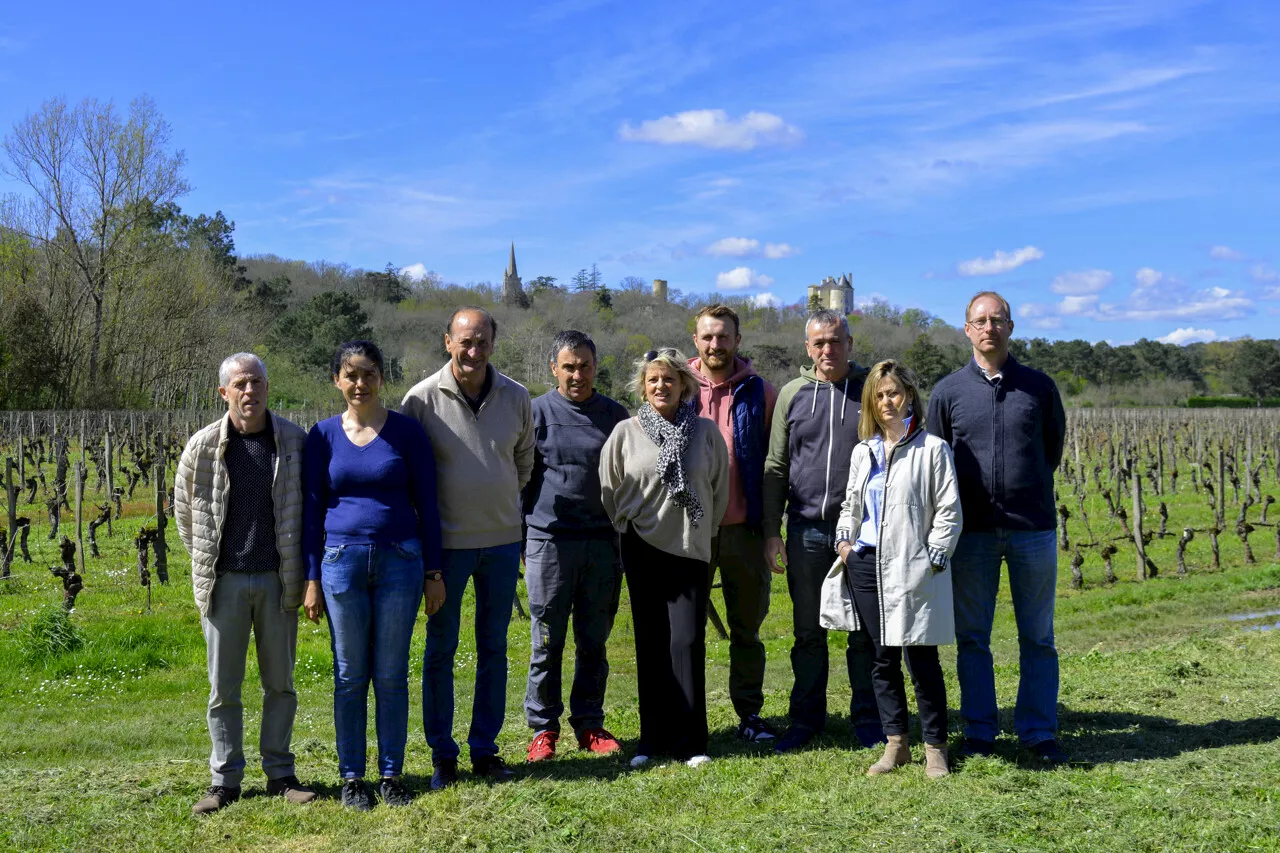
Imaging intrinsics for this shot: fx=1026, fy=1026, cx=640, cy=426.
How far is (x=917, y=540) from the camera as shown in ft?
13.9

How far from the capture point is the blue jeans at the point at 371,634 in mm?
4074

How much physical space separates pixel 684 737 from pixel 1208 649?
14.1 feet

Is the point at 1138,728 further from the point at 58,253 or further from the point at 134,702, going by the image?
the point at 58,253

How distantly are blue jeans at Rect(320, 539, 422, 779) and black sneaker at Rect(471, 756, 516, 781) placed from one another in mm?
390

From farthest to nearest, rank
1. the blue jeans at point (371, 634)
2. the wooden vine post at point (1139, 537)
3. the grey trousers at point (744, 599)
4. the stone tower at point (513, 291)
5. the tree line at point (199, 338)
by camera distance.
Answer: the stone tower at point (513, 291) → the tree line at point (199, 338) → the wooden vine post at point (1139, 537) → the grey trousers at point (744, 599) → the blue jeans at point (371, 634)

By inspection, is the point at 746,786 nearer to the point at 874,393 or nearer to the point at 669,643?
the point at 669,643

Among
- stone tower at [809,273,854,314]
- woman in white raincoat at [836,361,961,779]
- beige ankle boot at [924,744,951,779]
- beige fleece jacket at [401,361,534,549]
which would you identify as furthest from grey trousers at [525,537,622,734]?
stone tower at [809,273,854,314]

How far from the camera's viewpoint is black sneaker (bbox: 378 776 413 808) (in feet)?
13.5

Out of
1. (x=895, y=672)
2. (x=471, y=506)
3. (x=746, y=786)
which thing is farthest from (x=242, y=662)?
(x=895, y=672)

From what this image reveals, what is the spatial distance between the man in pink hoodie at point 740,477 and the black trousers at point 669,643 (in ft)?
1.17

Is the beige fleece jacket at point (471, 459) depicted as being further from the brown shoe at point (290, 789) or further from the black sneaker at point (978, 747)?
the black sneaker at point (978, 747)

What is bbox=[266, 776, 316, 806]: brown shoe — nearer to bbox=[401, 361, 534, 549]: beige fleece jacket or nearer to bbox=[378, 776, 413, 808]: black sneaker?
bbox=[378, 776, 413, 808]: black sneaker

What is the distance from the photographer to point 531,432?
15.3 feet

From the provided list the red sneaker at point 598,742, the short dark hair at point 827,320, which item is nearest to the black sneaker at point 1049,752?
the red sneaker at point 598,742
